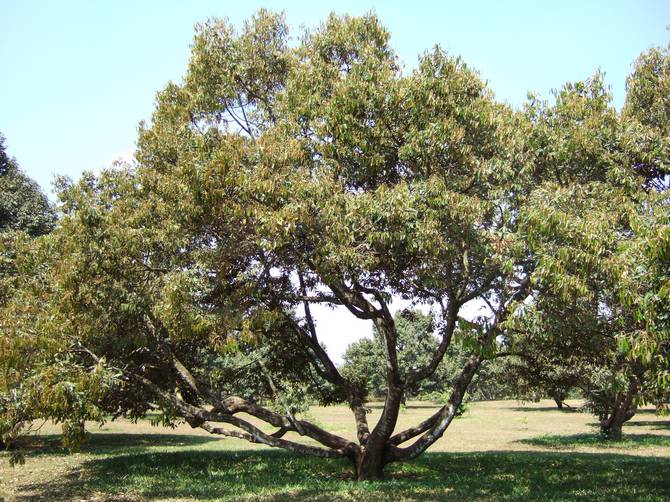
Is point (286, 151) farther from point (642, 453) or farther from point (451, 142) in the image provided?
point (642, 453)

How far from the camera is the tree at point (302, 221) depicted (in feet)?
35.7

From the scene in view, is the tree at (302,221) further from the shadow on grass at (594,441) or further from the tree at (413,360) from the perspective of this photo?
the tree at (413,360)

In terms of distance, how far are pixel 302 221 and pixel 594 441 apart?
24.5 metres

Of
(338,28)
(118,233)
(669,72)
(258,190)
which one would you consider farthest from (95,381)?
(669,72)

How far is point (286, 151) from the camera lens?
11.9m

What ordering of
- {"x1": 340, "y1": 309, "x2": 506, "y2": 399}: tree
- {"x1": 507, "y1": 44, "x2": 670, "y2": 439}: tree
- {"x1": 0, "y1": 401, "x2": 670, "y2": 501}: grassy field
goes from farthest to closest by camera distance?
{"x1": 340, "y1": 309, "x2": 506, "y2": 399}: tree → {"x1": 0, "y1": 401, "x2": 670, "y2": 501}: grassy field → {"x1": 507, "y1": 44, "x2": 670, "y2": 439}: tree

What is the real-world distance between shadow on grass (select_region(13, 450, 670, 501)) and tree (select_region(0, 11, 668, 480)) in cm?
146

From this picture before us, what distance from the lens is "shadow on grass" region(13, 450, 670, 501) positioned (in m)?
12.8

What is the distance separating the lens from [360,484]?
14.0m

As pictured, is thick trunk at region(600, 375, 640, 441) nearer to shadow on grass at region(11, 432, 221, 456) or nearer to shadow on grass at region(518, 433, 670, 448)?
shadow on grass at region(518, 433, 670, 448)

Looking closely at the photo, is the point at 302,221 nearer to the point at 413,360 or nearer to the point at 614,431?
the point at 614,431

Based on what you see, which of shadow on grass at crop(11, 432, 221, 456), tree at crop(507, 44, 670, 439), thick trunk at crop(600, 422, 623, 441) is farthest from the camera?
thick trunk at crop(600, 422, 623, 441)

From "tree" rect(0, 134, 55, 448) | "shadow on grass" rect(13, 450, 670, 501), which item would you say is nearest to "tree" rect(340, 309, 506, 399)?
"tree" rect(0, 134, 55, 448)

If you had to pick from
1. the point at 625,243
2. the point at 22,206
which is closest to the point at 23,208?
the point at 22,206
